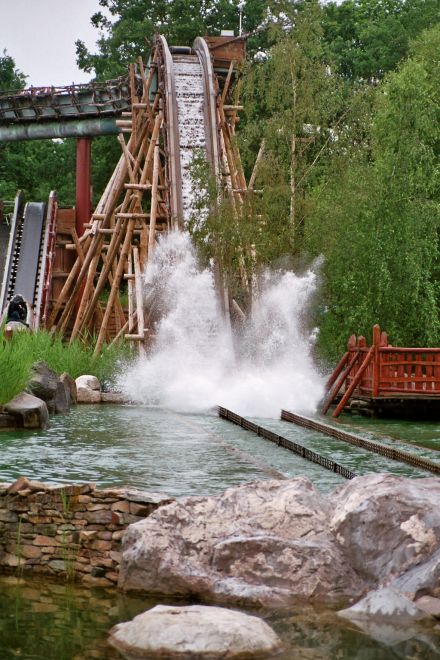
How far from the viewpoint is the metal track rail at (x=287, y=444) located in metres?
A: 13.7

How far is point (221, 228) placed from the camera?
28578mm

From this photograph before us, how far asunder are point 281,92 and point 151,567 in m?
22.9

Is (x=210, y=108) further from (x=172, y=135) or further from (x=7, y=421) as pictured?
(x=7, y=421)

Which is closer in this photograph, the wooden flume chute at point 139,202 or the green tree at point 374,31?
the wooden flume chute at point 139,202

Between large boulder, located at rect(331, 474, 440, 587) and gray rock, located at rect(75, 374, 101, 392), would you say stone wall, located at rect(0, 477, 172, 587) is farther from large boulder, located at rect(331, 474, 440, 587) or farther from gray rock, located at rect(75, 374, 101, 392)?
gray rock, located at rect(75, 374, 101, 392)

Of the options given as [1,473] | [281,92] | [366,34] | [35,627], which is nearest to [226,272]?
[281,92]

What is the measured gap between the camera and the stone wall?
9.75 meters

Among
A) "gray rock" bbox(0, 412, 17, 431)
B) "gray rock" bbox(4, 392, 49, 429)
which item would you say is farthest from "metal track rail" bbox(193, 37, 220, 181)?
"gray rock" bbox(0, 412, 17, 431)

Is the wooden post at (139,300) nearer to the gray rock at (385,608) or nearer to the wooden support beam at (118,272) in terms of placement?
the wooden support beam at (118,272)

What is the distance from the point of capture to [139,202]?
3012 cm

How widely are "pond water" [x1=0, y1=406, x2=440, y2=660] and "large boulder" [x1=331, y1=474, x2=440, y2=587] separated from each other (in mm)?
656

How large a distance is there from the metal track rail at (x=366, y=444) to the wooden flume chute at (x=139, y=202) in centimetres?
737

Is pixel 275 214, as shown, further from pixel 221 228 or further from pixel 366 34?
Answer: pixel 366 34

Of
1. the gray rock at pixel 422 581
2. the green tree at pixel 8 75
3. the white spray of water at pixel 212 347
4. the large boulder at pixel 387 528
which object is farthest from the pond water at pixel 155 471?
the green tree at pixel 8 75
